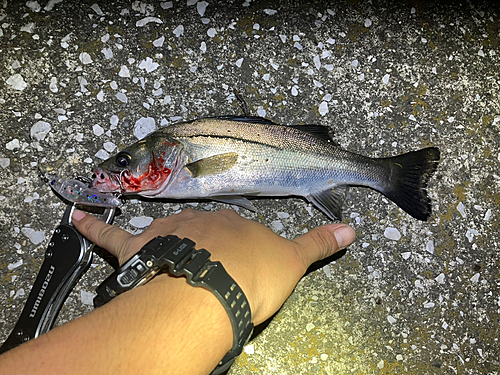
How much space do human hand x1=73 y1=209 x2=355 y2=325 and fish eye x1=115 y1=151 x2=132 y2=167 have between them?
1.15 ft

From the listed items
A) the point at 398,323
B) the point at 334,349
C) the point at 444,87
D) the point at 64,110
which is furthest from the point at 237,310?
the point at 444,87

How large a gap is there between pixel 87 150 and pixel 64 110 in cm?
30

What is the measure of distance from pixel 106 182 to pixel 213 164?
0.62m

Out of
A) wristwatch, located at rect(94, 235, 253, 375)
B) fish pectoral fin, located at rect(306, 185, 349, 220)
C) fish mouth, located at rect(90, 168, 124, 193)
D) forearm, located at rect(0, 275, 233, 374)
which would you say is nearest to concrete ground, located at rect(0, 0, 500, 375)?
fish pectoral fin, located at rect(306, 185, 349, 220)

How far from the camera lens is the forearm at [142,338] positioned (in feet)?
3.76

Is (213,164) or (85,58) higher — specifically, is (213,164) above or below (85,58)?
below

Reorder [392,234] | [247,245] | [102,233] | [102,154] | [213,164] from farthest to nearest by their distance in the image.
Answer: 1. [392,234]
2. [102,154]
3. [213,164]
4. [102,233]
5. [247,245]

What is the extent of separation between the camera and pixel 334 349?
2.23 metres

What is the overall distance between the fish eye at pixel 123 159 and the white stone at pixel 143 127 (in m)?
0.33

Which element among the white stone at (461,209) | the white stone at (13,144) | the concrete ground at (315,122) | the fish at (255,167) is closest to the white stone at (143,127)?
the concrete ground at (315,122)

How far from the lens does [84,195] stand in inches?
79.8

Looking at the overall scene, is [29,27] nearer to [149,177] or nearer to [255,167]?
[149,177]

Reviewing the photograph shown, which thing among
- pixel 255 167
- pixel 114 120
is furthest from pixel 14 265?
pixel 255 167

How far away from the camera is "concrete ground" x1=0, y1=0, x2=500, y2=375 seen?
7.20 feet
